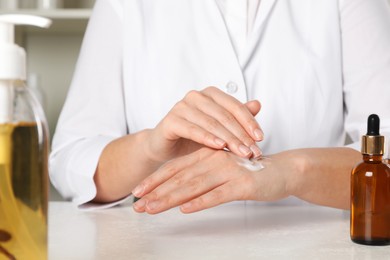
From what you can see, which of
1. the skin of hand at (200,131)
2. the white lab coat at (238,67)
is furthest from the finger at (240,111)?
the white lab coat at (238,67)

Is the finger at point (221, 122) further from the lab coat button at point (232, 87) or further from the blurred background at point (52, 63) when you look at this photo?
the blurred background at point (52, 63)

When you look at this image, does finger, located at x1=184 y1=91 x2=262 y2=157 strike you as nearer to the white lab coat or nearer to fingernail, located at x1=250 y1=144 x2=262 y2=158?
fingernail, located at x1=250 y1=144 x2=262 y2=158

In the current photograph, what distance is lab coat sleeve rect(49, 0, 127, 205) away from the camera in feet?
3.96

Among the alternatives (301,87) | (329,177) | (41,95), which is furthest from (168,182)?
(41,95)

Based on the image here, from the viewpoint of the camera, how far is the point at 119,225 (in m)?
0.91

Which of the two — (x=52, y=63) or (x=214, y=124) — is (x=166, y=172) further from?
(x=52, y=63)

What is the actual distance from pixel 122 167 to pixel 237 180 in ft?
0.89

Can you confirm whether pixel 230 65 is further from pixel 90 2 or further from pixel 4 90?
pixel 90 2

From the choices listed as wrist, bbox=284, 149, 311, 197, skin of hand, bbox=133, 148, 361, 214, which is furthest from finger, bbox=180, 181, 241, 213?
wrist, bbox=284, 149, 311, 197

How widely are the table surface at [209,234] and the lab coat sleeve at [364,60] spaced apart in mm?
239

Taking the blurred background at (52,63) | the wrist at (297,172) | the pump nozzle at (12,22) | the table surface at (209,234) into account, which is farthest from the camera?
the blurred background at (52,63)

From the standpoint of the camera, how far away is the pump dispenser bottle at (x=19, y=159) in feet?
1.69

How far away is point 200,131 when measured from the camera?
90cm

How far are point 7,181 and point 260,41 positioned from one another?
0.83 m
